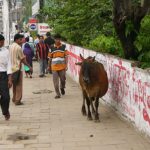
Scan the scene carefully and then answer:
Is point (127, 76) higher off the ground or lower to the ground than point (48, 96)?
higher

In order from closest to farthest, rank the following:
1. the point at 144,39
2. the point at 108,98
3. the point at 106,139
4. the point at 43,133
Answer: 1. the point at 106,139
2. the point at 43,133
3. the point at 144,39
4. the point at 108,98

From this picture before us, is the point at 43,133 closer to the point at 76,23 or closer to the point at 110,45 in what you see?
the point at 110,45

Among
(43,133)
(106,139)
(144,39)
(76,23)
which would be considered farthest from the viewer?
(76,23)

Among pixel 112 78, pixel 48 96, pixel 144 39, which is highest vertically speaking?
pixel 144 39

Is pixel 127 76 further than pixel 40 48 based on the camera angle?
No

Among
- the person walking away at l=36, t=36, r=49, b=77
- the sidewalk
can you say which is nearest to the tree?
the sidewalk

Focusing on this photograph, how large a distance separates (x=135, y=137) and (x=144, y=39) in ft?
10.8

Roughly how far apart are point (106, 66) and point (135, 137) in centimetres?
395

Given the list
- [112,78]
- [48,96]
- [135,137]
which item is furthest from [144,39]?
[48,96]

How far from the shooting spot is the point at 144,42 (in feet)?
40.5

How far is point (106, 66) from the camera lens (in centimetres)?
1345

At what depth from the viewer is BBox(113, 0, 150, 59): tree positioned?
11.9 m

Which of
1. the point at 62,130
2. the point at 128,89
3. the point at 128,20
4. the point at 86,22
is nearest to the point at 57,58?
the point at 128,20

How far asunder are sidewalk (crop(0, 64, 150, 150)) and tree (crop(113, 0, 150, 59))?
164cm
